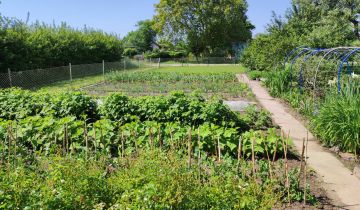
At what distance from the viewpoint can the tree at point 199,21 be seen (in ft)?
136

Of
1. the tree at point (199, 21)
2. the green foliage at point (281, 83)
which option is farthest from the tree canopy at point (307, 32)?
the tree at point (199, 21)

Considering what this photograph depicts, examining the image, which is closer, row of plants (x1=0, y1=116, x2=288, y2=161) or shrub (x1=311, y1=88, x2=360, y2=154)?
row of plants (x1=0, y1=116, x2=288, y2=161)

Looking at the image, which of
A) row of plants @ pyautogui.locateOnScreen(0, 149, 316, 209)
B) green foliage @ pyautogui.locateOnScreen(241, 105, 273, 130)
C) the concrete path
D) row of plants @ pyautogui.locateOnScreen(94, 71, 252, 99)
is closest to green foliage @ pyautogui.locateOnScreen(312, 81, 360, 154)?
the concrete path

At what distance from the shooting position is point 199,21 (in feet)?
138

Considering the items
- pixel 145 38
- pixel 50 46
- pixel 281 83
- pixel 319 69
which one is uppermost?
pixel 145 38

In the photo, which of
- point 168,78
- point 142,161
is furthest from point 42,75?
point 142,161

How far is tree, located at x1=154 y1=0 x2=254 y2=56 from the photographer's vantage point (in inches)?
1628

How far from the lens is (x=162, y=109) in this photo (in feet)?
23.8

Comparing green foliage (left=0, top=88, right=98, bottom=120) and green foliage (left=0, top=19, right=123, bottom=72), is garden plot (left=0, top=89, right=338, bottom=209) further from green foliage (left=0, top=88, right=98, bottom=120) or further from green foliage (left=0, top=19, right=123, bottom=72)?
green foliage (left=0, top=19, right=123, bottom=72)

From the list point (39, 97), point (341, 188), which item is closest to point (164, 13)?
point (39, 97)

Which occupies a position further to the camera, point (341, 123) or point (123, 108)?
point (123, 108)

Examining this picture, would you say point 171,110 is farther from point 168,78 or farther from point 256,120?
point 168,78

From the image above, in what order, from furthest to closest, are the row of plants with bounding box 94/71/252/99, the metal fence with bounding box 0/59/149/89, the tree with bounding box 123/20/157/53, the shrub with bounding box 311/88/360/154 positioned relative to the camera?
the tree with bounding box 123/20/157/53 < the metal fence with bounding box 0/59/149/89 < the row of plants with bounding box 94/71/252/99 < the shrub with bounding box 311/88/360/154

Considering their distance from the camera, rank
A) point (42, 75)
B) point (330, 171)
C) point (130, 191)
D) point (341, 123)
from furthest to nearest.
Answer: point (42, 75), point (341, 123), point (330, 171), point (130, 191)
